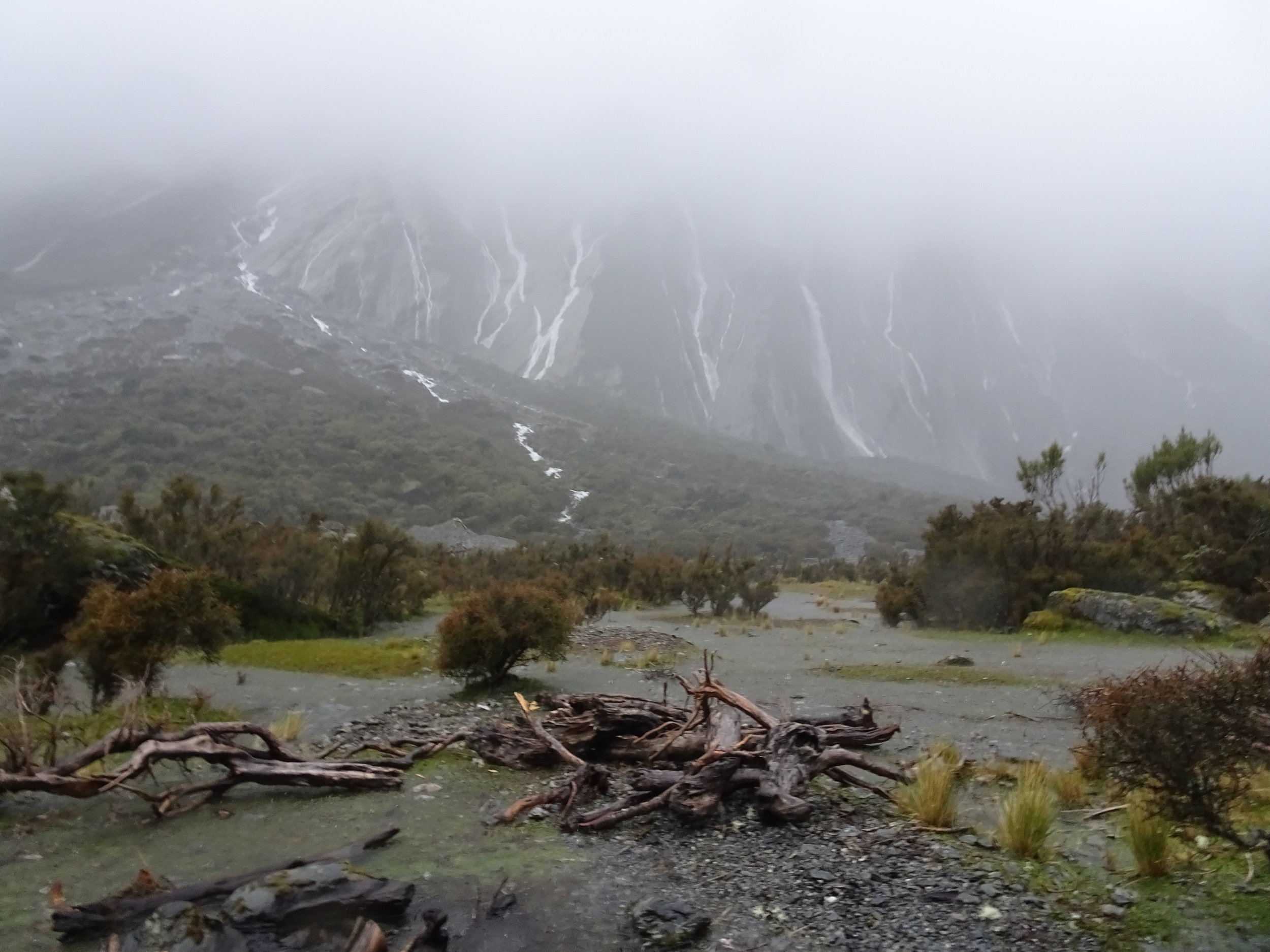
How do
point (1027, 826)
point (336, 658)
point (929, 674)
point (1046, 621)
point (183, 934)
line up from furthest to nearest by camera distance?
point (1046, 621) < point (336, 658) < point (929, 674) < point (1027, 826) < point (183, 934)

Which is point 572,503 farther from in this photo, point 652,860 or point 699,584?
point 652,860

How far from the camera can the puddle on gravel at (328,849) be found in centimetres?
539

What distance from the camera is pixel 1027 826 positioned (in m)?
5.99

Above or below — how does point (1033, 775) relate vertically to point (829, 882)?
above

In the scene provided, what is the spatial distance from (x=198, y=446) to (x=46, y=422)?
606 inches

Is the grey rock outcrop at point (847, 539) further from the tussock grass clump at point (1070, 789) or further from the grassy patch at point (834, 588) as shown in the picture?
the tussock grass clump at point (1070, 789)

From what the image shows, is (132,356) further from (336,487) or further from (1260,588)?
(1260,588)

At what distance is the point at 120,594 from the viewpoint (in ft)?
37.2

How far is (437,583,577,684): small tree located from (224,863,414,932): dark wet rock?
7.41 metres

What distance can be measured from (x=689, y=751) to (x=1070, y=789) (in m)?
3.30

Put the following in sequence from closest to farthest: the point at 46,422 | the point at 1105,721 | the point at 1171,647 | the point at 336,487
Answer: the point at 1105,721 < the point at 1171,647 < the point at 336,487 < the point at 46,422

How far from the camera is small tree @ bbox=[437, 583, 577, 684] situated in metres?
13.1

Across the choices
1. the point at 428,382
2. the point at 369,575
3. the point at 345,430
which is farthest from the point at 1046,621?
the point at 428,382

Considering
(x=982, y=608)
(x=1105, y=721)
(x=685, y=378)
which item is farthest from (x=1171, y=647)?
(x=685, y=378)
